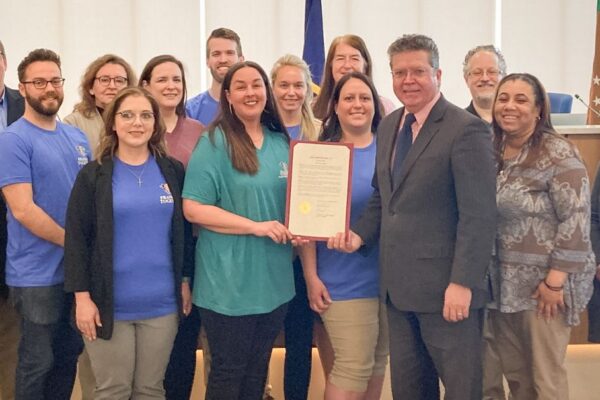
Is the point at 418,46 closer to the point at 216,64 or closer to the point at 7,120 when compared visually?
the point at 216,64

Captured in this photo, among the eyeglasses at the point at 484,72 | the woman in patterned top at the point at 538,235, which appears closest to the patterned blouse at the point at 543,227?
the woman in patterned top at the point at 538,235

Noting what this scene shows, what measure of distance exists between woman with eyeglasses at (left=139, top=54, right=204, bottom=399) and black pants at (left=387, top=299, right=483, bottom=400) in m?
0.95

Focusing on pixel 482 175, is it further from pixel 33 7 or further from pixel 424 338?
pixel 33 7

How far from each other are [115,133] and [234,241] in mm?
615

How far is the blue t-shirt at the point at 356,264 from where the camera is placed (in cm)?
293

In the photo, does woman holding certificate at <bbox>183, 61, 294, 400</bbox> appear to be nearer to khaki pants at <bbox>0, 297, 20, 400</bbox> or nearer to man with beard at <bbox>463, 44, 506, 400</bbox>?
khaki pants at <bbox>0, 297, 20, 400</bbox>

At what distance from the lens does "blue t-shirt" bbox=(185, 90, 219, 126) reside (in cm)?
385

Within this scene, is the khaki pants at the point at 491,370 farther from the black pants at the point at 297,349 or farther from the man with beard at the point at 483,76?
the man with beard at the point at 483,76

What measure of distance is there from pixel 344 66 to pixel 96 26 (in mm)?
3859

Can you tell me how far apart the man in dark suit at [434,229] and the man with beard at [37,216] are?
132 cm

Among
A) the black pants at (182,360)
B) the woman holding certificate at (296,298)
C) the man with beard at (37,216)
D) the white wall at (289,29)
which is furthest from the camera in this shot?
the white wall at (289,29)

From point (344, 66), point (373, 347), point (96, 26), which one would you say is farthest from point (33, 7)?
point (373, 347)

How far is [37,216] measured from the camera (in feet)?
9.40

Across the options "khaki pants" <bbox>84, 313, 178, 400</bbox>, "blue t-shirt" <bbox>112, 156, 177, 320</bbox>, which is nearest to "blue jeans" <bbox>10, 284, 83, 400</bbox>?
"khaki pants" <bbox>84, 313, 178, 400</bbox>
